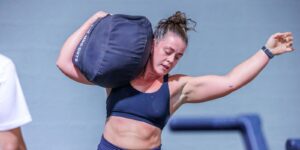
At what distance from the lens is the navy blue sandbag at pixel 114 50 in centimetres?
116

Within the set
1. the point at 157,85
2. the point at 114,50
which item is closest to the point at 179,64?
the point at 157,85

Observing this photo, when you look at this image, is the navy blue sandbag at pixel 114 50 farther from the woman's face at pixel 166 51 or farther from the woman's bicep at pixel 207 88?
the woman's bicep at pixel 207 88

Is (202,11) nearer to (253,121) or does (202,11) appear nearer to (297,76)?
(297,76)

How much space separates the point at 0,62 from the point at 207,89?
2.27ft

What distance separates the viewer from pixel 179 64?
2.03 metres

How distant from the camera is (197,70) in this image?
2043 mm

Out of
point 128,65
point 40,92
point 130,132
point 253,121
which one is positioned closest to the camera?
point 253,121

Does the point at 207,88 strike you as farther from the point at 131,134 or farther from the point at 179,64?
the point at 179,64

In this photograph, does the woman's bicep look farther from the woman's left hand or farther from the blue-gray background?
the blue-gray background

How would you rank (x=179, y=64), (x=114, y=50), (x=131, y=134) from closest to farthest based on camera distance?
(x=114, y=50) → (x=131, y=134) → (x=179, y=64)

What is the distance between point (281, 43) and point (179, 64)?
2.57ft

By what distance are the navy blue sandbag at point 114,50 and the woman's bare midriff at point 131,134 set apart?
0.15 metres

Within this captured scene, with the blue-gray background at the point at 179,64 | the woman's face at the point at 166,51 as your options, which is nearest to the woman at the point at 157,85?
the woman's face at the point at 166,51

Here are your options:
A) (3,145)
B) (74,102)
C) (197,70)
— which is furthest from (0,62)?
(197,70)
